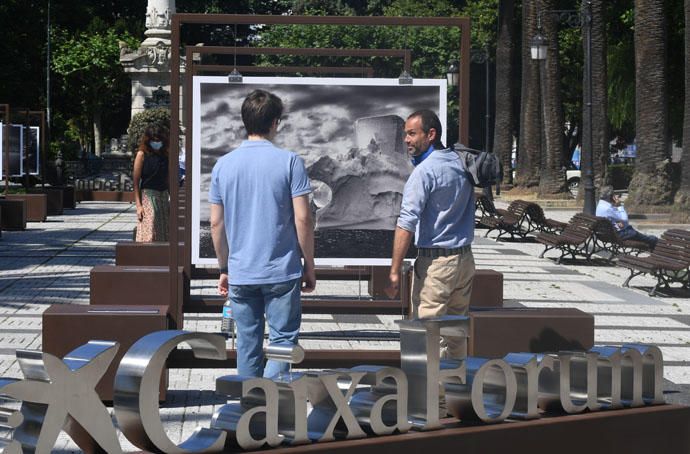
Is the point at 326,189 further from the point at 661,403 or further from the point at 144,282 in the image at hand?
the point at 661,403

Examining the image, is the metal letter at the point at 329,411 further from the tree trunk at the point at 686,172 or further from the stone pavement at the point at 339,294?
the tree trunk at the point at 686,172

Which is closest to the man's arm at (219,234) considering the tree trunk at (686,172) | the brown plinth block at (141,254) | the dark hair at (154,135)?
the brown plinth block at (141,254)

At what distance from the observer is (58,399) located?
5.69m

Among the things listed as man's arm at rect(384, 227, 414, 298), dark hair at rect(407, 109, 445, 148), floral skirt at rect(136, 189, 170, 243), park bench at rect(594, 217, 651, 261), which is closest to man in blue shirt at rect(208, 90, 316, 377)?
man's arm at rect(384, 227, 414, 298)

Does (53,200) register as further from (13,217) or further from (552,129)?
(552,129)

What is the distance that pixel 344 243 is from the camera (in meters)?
10.7

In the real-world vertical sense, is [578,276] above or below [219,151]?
below

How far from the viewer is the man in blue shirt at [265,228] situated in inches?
301

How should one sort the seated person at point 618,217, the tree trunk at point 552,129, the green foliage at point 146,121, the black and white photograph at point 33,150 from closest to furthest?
the green foliage at point 146,121 → the seated person at point 618,217 → the black and white photograph at point 33,150 → the tree trunk at point 552,129

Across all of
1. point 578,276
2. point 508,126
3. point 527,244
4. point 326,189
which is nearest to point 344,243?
point 326,189

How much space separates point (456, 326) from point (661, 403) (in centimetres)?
116

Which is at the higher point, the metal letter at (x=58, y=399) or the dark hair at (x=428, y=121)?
the dark hair at (x=428, y=121)

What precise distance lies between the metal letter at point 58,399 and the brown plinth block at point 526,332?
4108 mm

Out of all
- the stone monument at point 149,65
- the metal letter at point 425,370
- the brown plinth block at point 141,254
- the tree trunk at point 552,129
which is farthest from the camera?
the tree trunk at point 552,129
